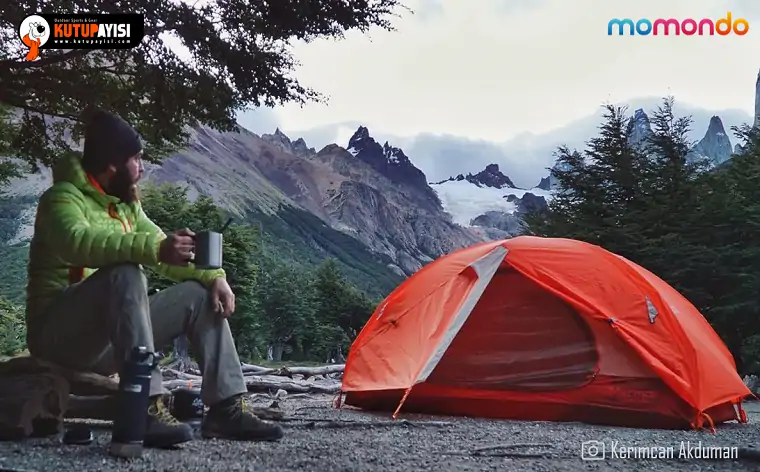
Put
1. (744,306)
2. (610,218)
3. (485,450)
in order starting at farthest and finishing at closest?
(610,218), (744,306), (485,450)

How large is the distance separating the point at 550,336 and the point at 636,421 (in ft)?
2.98

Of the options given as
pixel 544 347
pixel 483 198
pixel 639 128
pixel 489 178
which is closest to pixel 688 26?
pixel 544 347

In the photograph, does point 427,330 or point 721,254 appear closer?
point 427,330

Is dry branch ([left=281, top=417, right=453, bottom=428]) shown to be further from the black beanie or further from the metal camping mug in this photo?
the black beanie

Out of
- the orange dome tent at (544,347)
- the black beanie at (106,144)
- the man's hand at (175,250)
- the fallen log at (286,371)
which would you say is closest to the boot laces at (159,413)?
the man's hand at (175,250)

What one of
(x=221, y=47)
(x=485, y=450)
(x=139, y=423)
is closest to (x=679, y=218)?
(x=221, y=47)

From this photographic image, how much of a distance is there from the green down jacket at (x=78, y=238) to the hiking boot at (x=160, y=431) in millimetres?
540

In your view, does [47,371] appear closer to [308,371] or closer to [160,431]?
[160,431]

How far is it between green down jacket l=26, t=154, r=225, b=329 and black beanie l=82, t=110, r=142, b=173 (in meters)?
0.06

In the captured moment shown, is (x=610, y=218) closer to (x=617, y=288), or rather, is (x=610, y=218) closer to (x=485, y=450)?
(x=617, y=288)

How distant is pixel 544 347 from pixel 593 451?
210 cm

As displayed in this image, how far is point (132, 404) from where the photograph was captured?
255 cm

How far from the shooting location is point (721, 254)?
1220 cm

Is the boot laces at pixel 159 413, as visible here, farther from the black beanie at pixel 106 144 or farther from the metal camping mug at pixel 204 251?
the black beanie at pixel 106 144
